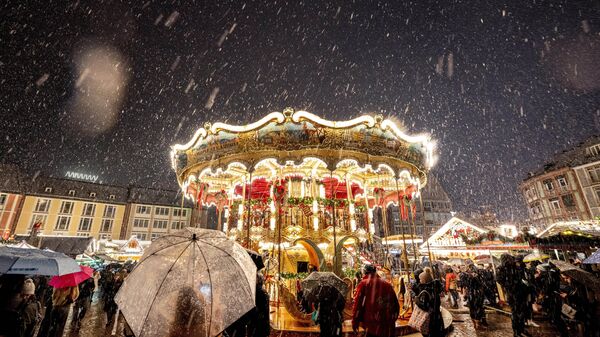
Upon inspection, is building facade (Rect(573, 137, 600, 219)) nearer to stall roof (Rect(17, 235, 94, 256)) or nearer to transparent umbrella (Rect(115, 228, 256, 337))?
transparent umbrella (Rect(115, 228, 256, 337))

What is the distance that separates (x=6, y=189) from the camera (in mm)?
38188

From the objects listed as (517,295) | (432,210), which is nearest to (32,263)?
(517,295)

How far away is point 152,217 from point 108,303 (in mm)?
47652

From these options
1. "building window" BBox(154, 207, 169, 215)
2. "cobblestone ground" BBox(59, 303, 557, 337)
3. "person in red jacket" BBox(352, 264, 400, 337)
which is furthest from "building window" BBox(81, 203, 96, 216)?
"person in red jacket" BBox(352, 264, 400, 337)

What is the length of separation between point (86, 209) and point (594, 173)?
73.7 metres

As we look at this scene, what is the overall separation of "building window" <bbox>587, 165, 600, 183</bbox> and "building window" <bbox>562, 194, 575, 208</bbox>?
3.34 m

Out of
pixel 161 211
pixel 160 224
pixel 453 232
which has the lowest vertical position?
pixel 453 232

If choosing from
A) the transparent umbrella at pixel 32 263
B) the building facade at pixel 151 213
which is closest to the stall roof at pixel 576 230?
the transparent umbrella at pixel 32 263

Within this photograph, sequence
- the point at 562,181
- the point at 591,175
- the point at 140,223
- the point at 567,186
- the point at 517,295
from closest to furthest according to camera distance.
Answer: the point at 517,295, the point at 591,175, the point at 567,186, the point at 562,181, the point at 140,223

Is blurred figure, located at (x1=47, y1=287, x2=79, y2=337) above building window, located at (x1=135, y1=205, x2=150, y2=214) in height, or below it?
below

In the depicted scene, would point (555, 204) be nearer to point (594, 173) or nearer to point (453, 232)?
point (594, 173)

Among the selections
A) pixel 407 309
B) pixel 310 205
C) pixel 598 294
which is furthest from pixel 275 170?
pixel 598 294

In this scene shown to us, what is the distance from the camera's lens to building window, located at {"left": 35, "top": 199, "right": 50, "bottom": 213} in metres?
41.4

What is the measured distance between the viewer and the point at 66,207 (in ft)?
145
